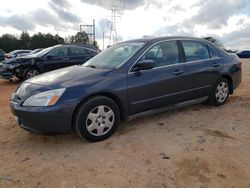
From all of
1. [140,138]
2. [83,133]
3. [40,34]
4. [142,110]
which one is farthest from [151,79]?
[40,34]

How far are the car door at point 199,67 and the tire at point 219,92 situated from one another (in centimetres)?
16

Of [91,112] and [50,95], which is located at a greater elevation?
[50,95]

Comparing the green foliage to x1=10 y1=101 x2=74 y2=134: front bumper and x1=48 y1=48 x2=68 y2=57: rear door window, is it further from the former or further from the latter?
x1=10 y1=101 x2=74 y2=134: front bumper

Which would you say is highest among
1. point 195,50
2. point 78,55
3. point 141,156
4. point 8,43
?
point 8,43

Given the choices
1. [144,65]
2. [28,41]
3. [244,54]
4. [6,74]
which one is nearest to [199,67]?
[144,65]

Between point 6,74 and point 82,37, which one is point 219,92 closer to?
point 6,74

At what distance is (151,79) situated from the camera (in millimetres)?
4160

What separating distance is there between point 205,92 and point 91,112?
2541 millimetres

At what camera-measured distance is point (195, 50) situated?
4969 millimetres

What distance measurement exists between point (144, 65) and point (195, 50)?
4.98ft

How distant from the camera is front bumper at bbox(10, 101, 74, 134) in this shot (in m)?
3.34

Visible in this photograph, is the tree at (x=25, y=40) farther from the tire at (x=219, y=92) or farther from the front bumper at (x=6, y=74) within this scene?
the tire at (x=219, y=92)

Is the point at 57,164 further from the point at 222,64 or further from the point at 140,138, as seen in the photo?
the point at 222,64

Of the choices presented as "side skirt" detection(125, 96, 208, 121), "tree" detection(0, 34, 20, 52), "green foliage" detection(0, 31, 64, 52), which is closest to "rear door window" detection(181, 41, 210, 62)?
"side skirt" detection(125, 96, 208, 121)
